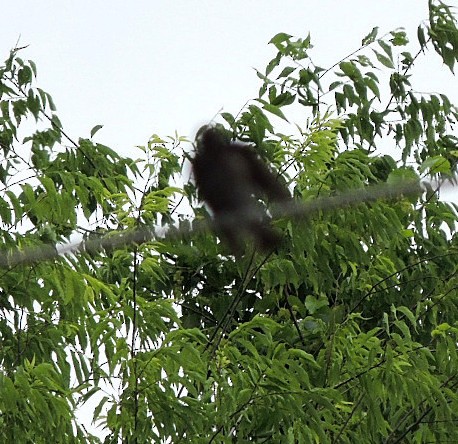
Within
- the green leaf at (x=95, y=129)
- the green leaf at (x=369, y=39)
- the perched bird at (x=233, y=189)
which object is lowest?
the perched bird at (x=233, y=189)

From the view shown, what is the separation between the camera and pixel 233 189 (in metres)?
1.69

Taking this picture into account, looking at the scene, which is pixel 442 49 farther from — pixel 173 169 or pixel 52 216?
pixel 52 216

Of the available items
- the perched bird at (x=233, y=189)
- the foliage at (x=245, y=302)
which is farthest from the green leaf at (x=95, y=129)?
the perched bird at (x=233, y=189)

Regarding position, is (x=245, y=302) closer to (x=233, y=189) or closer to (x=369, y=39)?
(x=369, y=39)

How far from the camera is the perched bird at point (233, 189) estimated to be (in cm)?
168

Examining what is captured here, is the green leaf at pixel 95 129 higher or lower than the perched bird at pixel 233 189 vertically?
higher

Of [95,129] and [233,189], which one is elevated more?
[95,129]

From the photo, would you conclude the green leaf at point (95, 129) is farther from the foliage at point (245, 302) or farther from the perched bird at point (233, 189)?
the perched bird at point (233, 189)

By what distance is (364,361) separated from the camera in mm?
3500

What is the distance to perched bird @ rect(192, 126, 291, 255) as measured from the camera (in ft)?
5.53

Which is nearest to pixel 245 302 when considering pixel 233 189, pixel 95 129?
pixel 95 129

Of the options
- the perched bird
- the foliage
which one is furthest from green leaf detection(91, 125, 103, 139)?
the perched bird

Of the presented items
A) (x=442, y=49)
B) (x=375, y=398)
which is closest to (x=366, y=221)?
(x=375, y=398)

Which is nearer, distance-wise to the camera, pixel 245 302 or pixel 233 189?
pixel 233 189
